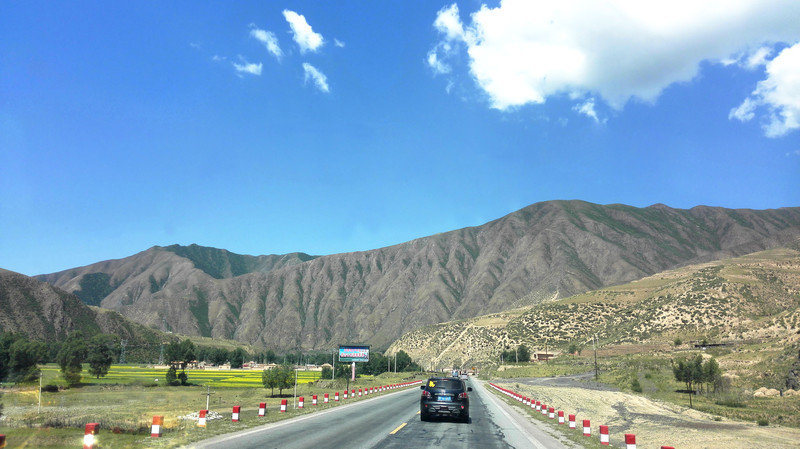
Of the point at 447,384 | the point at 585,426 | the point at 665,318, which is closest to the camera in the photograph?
the point at 585,426

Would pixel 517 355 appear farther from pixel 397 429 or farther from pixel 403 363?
pixel 397 429

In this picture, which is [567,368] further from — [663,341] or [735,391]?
[735,391]

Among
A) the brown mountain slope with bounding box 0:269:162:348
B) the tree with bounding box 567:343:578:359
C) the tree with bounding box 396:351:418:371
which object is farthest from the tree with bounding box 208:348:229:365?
the tree with bounding box 567:343:578:359

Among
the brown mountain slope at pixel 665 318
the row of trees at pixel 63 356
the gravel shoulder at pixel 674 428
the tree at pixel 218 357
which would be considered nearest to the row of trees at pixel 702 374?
the brown mountain slope at pixel 665 318

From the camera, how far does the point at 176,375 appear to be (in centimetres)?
9631

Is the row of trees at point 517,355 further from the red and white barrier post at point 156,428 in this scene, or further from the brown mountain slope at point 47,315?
the brown mountain slope at point 47,315

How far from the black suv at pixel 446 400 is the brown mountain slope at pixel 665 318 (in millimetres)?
48319

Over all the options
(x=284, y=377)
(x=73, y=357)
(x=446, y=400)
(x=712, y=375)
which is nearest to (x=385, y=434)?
(x=446, y=400)

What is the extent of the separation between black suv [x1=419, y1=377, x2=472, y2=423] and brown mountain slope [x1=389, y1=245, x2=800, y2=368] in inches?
1902

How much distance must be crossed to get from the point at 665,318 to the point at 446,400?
92812 millimetres

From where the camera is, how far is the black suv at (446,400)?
21109 millimetres

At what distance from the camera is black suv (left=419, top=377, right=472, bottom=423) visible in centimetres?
2111

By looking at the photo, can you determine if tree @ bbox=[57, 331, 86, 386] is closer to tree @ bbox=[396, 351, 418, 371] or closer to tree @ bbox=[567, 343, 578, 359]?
tree @ bbox=[396, 351, 418, 371]

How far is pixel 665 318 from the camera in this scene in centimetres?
9894
